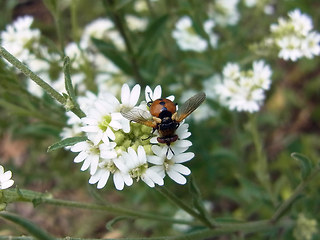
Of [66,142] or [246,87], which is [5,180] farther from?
[246,87]

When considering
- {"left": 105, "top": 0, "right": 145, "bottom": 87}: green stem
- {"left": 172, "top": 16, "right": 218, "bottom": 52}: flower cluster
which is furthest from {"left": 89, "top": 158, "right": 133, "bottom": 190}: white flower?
{"left": 172, "top": 16, "right": 218, "bottom": 52}: flower cluster

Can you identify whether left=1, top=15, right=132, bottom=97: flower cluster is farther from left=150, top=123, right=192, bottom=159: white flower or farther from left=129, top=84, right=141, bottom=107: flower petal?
left=150, top=123, right=192, bottom=159: white flower

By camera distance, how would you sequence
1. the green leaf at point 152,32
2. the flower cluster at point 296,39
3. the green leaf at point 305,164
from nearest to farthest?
the green leaf at point 305,164, the flower cluster at point 296,39, the green leaf at point 152,32

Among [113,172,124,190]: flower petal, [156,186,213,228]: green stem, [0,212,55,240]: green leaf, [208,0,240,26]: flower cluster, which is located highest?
[208,0,240,26]: flower cluster

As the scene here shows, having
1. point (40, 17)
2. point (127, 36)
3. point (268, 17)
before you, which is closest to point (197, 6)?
point (127, 36)

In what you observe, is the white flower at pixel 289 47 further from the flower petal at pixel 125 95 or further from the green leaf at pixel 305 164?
the flower petal at pixel 125 95

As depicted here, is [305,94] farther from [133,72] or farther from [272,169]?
[133,72]

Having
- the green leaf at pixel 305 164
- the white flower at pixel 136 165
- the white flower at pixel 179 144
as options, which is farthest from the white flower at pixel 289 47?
the white flower at pixel 136 165
